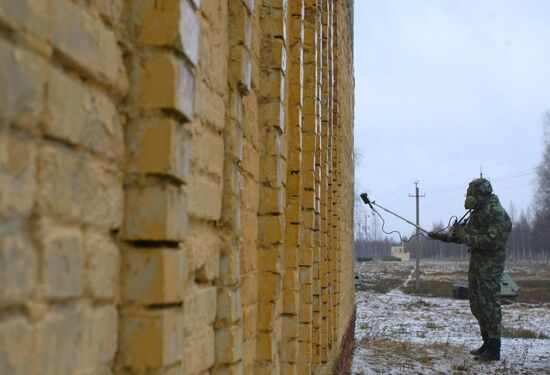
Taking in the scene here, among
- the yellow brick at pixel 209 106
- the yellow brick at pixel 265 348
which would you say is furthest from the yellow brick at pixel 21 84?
the yellow brick at pixel 265 348

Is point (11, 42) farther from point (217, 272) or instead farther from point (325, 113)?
point (325, 113)

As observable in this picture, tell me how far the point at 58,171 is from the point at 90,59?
11.1 inches

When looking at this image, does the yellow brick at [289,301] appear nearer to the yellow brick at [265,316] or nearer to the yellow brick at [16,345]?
the yellow brick at [265,316]

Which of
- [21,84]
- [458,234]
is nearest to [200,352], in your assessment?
[21,84]

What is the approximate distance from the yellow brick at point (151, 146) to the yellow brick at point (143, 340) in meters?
0.34

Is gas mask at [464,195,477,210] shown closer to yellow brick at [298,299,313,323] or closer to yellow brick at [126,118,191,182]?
yellow brick at [298,299,313,323]

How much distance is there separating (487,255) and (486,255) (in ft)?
0.05

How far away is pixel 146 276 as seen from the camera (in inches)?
61.6

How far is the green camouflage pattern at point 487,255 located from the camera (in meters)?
9.20

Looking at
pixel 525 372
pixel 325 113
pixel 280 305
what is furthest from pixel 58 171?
pixel 525 372

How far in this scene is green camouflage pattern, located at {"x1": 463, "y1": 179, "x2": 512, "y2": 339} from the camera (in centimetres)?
920

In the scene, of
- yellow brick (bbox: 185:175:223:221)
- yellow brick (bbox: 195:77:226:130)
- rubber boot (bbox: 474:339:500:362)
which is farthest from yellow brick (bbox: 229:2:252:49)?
rubber boot (bbox: 474:339:500:362)

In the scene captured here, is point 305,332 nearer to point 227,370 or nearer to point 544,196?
point 227,370

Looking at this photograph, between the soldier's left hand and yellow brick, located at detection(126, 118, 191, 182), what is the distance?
8408 mm
